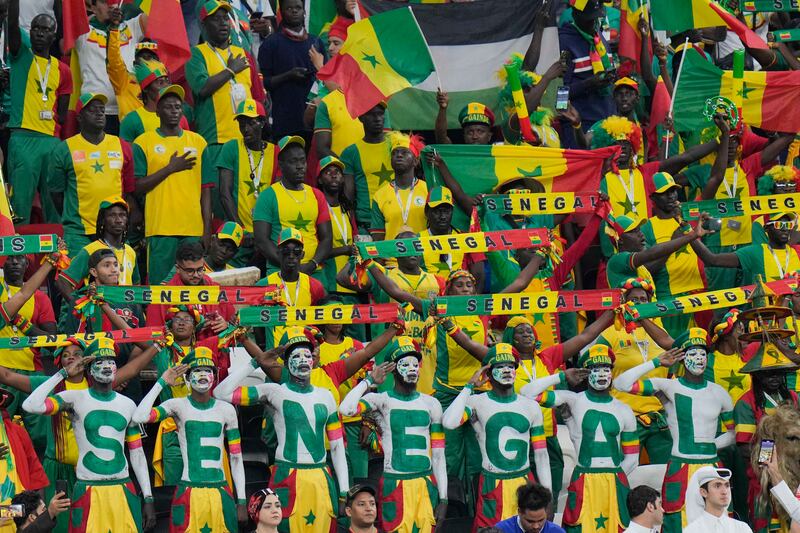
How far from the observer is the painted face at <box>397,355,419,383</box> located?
45.6ft

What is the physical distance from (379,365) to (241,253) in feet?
10.1

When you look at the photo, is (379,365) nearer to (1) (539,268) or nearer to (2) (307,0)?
(1) (539,268)

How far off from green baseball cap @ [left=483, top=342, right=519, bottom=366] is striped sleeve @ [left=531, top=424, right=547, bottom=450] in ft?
1.85

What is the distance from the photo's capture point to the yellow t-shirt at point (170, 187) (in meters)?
16.4

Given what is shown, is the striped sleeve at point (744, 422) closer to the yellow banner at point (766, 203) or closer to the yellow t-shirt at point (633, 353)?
the yellow t-shirt at point (633, 353)

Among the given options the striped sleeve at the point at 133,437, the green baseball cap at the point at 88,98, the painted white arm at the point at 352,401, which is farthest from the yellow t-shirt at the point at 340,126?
the striped sleeve at the point at 133,437

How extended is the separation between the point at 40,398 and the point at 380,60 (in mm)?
5396

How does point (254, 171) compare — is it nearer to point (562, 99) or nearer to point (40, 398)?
point (562, 99)

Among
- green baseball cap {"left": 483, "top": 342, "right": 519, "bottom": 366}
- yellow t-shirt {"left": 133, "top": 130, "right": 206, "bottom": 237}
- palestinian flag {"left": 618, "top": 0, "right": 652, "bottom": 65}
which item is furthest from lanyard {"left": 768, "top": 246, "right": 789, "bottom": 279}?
yellow t-shirt {"left": 133, "top": 130, "right": 206, "bottom": 237}

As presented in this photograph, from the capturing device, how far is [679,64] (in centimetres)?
1898

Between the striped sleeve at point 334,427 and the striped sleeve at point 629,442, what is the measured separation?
2.34 meters

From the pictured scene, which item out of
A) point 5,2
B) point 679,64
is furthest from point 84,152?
point 679,64

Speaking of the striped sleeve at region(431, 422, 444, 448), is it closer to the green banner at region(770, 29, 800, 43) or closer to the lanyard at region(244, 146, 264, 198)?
the lanyard at region(244, 146, 264, 198)

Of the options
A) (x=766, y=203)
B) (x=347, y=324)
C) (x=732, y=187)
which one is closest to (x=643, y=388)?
(x=766, y=203)
